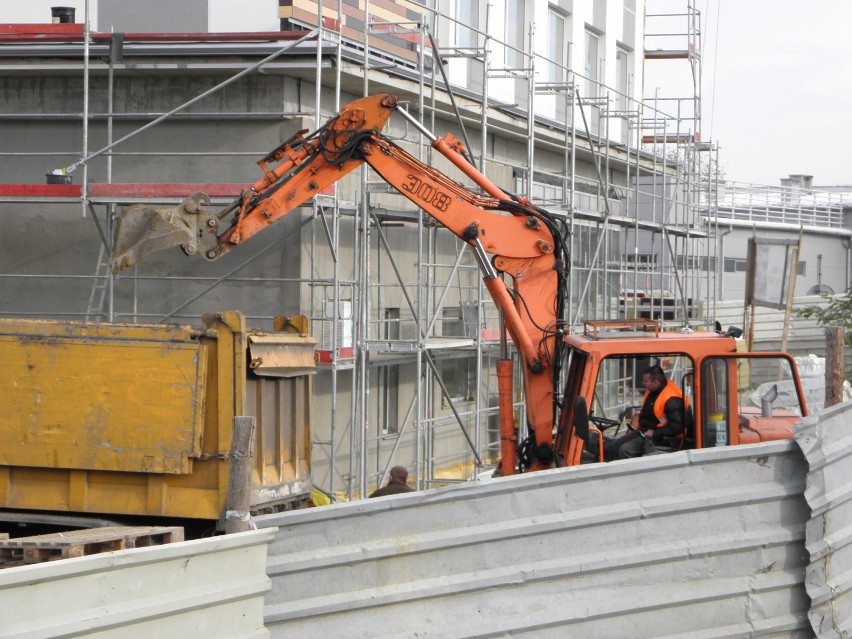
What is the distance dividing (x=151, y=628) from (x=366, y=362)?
24.1ft

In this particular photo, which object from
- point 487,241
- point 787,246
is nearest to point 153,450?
point 487,241

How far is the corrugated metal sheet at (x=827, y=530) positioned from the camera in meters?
7.11

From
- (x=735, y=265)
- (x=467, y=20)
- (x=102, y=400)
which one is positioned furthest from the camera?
(x=735, y=265)

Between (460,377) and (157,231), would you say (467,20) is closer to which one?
(460,377)

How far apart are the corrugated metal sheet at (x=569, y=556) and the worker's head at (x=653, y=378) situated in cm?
234

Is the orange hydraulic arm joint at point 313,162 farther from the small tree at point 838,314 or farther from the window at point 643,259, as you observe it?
the small tree at point 838,314

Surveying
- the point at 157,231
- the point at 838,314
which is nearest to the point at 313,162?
the point at 157,231

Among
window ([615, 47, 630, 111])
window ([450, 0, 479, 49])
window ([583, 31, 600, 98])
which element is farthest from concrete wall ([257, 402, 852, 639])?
window ([615, 47, 630, 111])

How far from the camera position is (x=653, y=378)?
31.4 feet

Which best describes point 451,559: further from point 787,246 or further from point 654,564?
point 787,246

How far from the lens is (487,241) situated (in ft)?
35.2

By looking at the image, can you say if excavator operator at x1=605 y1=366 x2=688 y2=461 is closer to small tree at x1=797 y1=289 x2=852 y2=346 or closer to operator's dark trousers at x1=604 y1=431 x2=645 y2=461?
operator's dark trousers at x1=604 y1=431 x2=645 y2=461

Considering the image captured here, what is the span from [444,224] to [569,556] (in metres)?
4.55

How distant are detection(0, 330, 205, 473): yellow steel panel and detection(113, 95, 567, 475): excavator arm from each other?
1.45 metres
